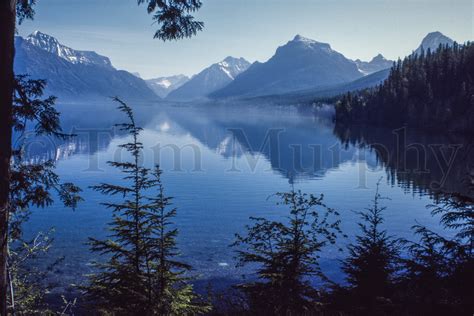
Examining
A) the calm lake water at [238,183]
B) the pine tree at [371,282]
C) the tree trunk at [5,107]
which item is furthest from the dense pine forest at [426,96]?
the tree trunk at [5,107]

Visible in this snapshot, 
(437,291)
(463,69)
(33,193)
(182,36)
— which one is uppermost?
(463,69)

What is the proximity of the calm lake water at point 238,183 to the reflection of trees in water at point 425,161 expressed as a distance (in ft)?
0.51

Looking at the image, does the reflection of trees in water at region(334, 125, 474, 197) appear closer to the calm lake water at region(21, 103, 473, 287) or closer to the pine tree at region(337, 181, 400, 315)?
→ the calm lake water at region(21, 103, 473, 287)

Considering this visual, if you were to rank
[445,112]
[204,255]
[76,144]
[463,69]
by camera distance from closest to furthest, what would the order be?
[204,255], [76,144], [445,112], [463,69]

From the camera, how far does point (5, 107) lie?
6695 millimetres

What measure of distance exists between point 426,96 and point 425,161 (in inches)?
3196

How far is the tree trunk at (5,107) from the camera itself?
6.58m

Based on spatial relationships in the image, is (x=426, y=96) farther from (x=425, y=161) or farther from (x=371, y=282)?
(x=371, y=282)

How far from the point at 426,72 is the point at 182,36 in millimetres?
159384

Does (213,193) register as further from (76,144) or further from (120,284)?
(76,144)

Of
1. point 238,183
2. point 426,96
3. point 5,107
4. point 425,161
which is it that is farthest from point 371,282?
point 426,96

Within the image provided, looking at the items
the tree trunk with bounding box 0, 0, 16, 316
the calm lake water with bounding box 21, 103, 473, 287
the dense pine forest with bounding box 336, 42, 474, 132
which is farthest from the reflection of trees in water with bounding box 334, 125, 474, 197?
the tree trunk with bounding box 0, 0, 16, 316

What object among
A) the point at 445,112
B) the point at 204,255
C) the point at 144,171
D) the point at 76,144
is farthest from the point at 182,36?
the point at 445,112

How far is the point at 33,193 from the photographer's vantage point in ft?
31.4
